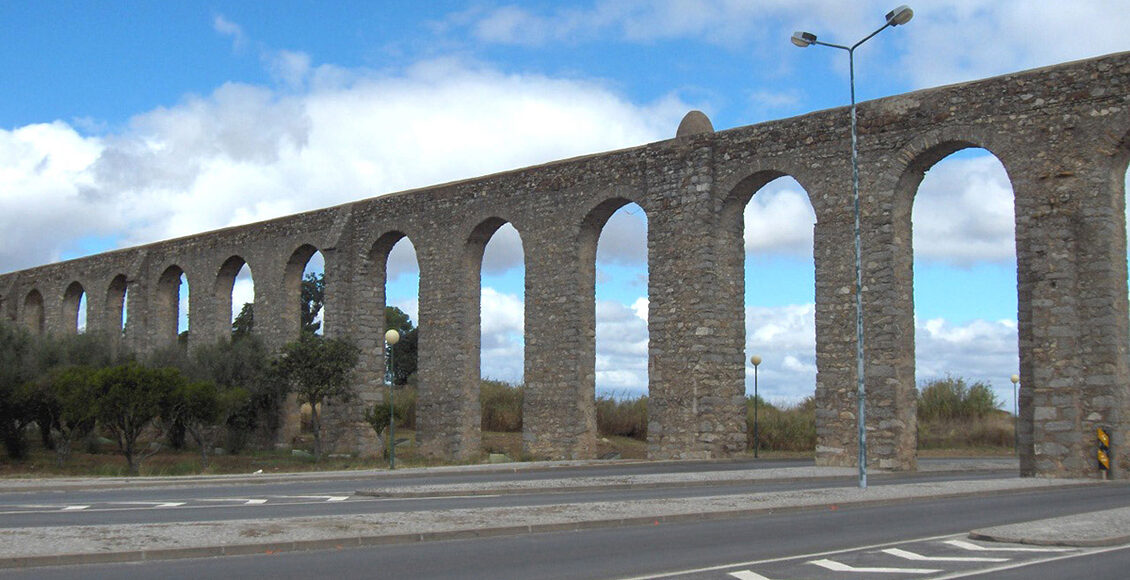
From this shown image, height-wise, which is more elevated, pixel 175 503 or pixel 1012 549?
pixel 1012 549

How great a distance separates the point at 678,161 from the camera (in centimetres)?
2600

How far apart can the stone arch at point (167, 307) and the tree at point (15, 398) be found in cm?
684

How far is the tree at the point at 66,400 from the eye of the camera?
27.5 metres

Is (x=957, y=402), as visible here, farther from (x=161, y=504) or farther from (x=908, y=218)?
(x=161, y=504)

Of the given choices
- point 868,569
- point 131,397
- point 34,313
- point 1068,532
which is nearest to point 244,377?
point 131,397

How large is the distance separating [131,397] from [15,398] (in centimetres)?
461

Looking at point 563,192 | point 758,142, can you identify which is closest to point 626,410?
point 563,192

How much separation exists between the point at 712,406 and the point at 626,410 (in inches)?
428

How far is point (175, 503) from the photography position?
15586 millimetres

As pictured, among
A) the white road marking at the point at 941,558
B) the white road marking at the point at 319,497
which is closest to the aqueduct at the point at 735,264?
the white road marking at the point at 319,497

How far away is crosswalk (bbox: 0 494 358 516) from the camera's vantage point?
1471cm

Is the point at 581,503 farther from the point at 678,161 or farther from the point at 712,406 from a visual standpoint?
the point at 678,161

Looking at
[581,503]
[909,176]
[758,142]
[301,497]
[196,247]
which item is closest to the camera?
[581,503]

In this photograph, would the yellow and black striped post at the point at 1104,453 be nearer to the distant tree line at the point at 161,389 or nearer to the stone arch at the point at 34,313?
the distant tree line at the point at 161,389
